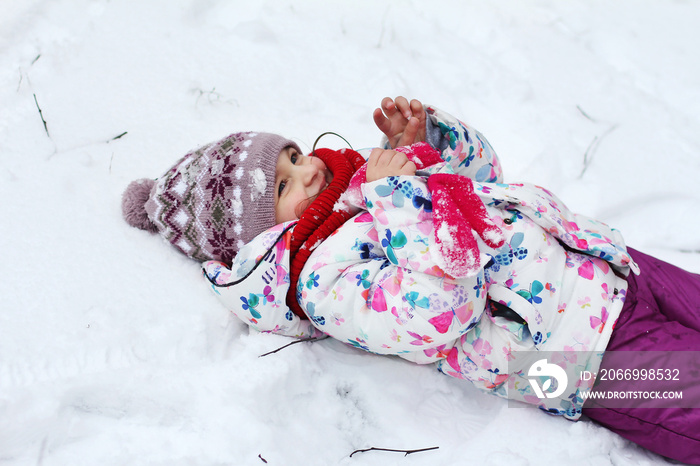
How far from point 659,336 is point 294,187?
100 centimetres

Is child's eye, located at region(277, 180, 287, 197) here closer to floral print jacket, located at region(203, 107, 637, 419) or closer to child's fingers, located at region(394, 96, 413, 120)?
floral print jacket, located at region(203, 107, 637, 419)

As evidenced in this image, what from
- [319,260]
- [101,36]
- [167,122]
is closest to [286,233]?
[319,260]

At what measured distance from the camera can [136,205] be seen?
1.42 m

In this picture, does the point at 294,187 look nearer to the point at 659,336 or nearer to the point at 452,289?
the point at 452,289

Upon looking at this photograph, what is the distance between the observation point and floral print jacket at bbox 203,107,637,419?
1139mm

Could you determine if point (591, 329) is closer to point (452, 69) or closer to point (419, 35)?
point (452, 69)

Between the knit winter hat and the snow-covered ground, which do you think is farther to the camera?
the knit winter hat

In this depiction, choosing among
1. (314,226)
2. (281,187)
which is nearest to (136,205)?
(281,187)

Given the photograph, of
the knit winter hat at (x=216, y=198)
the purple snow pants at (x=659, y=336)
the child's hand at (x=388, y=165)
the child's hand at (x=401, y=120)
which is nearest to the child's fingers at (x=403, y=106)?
the child's hand at (x=401, y=120)

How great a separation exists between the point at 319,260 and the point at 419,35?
146 cm

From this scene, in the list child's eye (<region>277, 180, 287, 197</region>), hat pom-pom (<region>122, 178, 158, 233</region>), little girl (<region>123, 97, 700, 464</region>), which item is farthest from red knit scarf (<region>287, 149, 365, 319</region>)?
hat pom-pom (<region>122, 178, 158, 233</region>)

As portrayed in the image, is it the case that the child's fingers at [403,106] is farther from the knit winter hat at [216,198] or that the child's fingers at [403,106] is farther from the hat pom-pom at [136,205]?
the hat pom-pom at [136,205]

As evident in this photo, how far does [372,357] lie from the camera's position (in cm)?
138

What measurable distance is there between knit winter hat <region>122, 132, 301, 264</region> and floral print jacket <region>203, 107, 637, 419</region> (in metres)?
0.08
